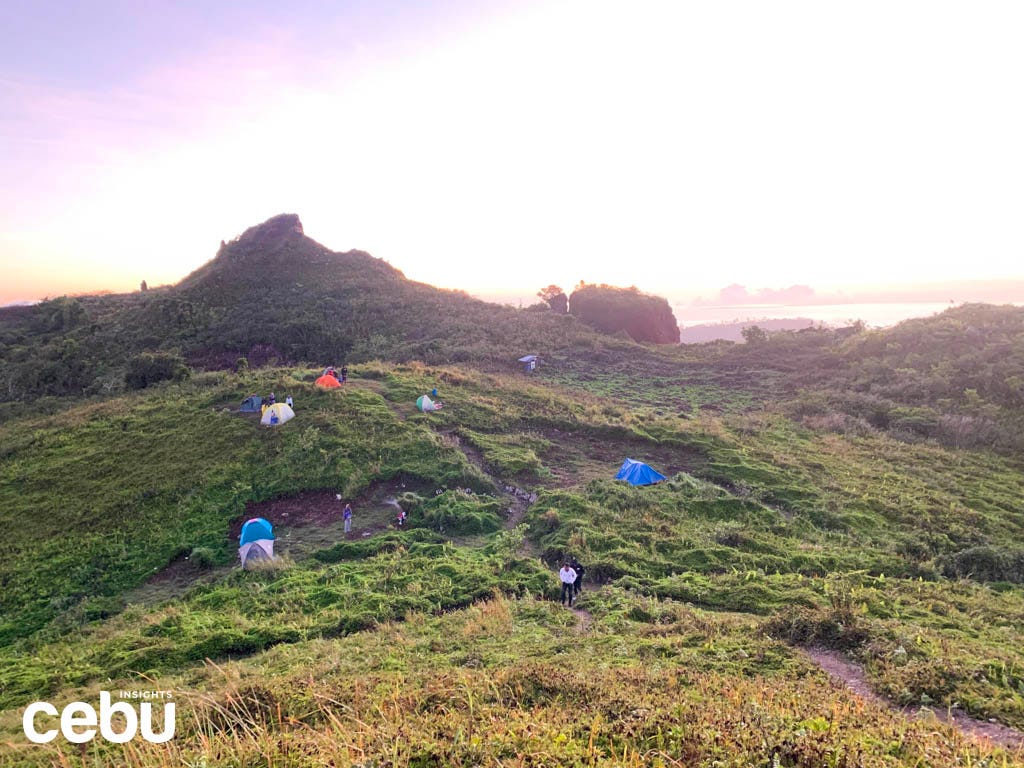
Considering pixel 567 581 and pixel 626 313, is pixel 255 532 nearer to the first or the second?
pixel 567 581

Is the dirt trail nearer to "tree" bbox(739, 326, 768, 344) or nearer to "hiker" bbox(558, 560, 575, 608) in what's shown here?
"hiker" bbox(558, 560, 575, 608)

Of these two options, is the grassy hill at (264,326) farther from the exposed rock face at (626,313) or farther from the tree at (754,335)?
the tree at (754,335)

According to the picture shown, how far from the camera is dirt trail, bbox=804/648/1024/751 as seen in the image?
599cm

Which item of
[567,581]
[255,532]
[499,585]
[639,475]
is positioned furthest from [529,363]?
[567,581]

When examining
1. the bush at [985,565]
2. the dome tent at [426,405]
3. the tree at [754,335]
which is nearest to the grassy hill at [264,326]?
the tree at [754,335]

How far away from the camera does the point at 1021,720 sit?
6.31m

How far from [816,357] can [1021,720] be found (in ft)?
139

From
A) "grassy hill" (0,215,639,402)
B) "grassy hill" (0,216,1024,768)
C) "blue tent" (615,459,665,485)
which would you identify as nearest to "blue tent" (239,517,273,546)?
"grassy hill" (0,216,1024,768)

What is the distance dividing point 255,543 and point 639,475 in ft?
44.8

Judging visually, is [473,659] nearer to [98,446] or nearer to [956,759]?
[956,759]

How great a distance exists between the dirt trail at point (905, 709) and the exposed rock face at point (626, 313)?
5209 cm

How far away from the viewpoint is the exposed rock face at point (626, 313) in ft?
200

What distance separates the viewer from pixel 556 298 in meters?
66.8

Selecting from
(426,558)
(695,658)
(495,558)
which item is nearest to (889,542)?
(695,658)
